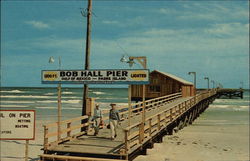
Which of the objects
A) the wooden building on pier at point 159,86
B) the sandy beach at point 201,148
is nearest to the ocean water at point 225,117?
the wooden building on pier at point 159,86

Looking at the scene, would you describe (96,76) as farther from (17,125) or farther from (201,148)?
(201,148)

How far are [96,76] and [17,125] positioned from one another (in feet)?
13.3

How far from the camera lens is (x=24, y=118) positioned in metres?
8.48

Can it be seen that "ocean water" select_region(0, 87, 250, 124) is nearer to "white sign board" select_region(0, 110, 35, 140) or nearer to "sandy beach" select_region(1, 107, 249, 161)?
"sandy beach" select_region(1, 107, 249, 161)

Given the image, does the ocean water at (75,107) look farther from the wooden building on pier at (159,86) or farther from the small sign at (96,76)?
the wooden building on pier at (159,86)

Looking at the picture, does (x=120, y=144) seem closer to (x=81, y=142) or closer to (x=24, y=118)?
(x=81, y=142)

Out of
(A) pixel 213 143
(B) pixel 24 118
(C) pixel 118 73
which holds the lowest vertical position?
(A) pixel 213 143

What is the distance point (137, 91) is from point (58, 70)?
26.8 meters

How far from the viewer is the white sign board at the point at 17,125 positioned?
Result: 27.4ft

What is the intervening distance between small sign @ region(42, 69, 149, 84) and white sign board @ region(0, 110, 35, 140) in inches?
140

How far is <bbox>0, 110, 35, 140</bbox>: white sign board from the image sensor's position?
8.36 m

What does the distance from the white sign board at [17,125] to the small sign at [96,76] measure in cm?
356

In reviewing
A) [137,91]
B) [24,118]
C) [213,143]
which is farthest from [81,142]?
[137,91]

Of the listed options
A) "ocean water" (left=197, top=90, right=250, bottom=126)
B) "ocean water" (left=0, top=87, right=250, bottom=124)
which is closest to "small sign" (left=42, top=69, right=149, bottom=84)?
"ocean water" (left=0, top=87, right=250, bottom=124)
